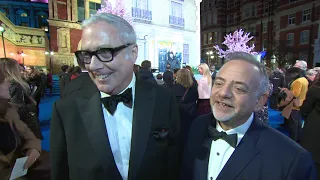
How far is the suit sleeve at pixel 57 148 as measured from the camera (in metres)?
1.17

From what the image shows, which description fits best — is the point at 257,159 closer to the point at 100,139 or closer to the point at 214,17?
the point at 100,139

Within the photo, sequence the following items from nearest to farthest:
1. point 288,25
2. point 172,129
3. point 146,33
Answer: point 172,129 < point 146,33 < point 288,25

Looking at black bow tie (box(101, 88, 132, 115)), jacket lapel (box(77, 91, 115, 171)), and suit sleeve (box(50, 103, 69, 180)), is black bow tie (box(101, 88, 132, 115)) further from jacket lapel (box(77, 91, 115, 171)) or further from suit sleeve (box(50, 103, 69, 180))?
suit sleeve (box(50, 103, 69, 180))

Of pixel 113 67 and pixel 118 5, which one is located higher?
pixel 118 5

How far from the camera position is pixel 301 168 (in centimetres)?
102

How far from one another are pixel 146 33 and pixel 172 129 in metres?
12.0

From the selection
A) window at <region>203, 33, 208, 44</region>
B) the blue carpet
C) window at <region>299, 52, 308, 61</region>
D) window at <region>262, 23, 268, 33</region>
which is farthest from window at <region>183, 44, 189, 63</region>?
window at <region>203, 33, 208, 44</region>

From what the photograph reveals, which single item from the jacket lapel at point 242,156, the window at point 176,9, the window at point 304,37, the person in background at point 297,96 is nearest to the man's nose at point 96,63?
the jacket lapel at point 242,156

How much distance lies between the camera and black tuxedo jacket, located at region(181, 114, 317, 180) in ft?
3.35

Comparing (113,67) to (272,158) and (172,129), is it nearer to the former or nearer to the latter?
(172,129)

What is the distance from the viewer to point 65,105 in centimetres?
118

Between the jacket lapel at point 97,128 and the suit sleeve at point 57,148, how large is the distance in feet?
0.47

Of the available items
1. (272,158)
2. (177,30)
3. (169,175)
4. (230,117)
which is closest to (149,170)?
(169,175)

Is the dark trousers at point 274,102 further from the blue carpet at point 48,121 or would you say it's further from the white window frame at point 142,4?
the white window frame at point 142,4
